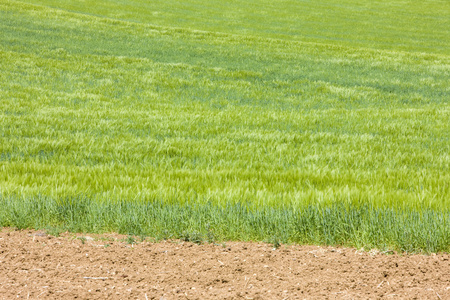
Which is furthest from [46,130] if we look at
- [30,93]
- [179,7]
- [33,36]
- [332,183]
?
[179,7]

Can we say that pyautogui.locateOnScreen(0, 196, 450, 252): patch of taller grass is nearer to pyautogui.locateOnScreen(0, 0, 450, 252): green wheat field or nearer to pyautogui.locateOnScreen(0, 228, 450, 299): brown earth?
pyautogui.locateOnScreen(0, 0, 450, 252): green wheat field

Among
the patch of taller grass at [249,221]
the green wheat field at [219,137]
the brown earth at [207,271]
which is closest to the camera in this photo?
the brown earth at [207,271]

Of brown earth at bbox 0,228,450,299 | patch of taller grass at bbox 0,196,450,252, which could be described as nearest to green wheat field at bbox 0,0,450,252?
patch of taller grass at bbox 0,196,450,252

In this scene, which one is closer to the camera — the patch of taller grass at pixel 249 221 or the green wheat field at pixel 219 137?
the patch of taller grass at pixel 249 221

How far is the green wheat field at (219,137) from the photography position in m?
3.62

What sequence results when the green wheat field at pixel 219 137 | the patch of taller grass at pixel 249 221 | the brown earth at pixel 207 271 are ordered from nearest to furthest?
the brown earth at pixel 207 271 → the patch of taller grass at pixel 249 221 → the green wheat field at pixel 219 137

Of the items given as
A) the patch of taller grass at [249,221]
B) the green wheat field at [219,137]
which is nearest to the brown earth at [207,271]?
the patch of taller grass at [249,221]

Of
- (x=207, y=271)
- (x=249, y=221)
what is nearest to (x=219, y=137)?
(x=249, y=221)

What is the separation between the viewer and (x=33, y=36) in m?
16.8

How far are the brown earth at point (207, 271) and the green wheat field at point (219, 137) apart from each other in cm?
27

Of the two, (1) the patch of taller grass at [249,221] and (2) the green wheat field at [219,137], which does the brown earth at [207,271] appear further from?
(2) the green wheat field at [219,137]

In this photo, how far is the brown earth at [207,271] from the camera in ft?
8.31

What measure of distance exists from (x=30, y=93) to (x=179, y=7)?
22.8 metres

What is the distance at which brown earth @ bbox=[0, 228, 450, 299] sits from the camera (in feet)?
8.31
